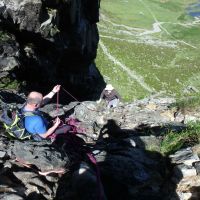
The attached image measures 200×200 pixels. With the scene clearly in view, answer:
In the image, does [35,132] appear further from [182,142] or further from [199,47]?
[199,47]

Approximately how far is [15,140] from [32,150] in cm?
87

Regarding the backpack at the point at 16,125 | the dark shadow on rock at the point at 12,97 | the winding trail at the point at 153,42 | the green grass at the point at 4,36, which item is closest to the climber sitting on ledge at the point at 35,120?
the backpack at the point at 16,125

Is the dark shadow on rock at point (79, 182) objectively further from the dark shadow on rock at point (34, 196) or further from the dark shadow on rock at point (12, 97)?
the dark shadow on rock at point (12, 97)

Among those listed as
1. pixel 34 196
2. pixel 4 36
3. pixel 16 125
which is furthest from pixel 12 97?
pixel 34 196

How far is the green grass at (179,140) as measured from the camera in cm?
1351

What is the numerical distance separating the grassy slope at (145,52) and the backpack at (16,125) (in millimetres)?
47723

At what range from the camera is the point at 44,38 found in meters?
29.3

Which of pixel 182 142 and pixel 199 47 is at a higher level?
pixel 182 142

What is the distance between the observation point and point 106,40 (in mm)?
91125

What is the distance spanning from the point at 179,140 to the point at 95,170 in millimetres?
4000

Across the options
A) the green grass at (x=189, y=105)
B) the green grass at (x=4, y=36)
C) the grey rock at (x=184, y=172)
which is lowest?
the green grass at (x=189, y=105)

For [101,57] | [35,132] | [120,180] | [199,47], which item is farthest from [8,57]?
[199,47]

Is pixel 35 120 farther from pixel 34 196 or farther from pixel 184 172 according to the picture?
pixel 184 172

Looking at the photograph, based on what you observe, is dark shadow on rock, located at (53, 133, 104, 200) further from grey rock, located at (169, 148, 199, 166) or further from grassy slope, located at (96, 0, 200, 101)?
grassy slope, located at (96, 0, 200, 101)
